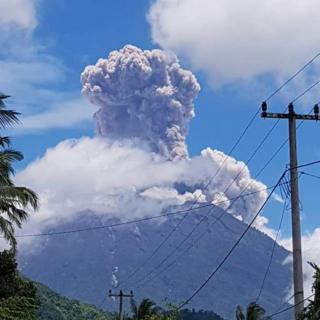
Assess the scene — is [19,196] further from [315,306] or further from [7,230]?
[315,306]

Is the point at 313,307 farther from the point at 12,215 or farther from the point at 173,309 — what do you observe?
the point at 173,309

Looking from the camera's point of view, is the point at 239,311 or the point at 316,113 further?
the point at 239,311

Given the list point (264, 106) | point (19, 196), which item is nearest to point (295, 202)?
point (264, 106)

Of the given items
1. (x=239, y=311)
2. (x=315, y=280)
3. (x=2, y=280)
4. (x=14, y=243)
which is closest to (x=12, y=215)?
(x=14, y=243)

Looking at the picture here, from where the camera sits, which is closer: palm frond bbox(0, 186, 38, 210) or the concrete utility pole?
the concrete utility pole

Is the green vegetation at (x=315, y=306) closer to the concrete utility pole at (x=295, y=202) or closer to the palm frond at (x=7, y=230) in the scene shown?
the concrete utility pole at (x=295, y=202)

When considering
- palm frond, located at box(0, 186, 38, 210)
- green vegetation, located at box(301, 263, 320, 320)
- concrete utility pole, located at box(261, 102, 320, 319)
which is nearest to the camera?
green vegetation, located at box(301, 263, 320, 320)

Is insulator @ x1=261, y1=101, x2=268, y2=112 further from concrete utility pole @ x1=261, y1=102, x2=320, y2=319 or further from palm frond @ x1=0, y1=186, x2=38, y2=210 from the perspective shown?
palm frond @ x1=0, y1=186, x2=38, y2=210

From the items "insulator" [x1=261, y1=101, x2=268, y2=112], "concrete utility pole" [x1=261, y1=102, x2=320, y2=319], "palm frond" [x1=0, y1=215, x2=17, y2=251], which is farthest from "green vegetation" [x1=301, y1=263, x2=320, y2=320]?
"palm frond" [x1=0, y1=215, x2=17, y2=251]
